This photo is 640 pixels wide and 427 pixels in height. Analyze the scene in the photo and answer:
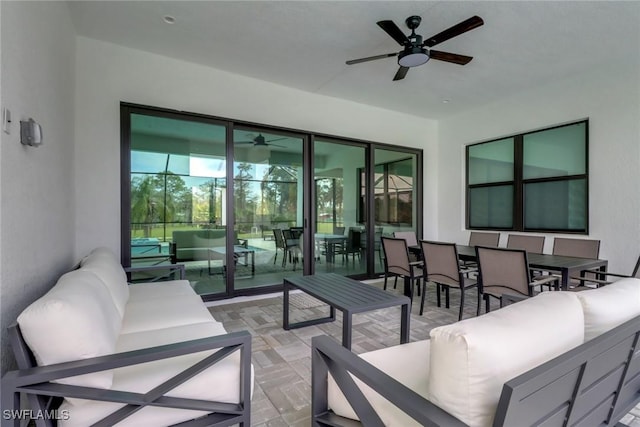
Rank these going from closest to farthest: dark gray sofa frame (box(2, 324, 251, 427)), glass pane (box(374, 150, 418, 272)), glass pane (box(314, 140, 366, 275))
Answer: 1. dark gray sofa frame (box(2, 324, 251, 427))
2. glass pane (box(314, 140, 366, 275))
3. glass pane (box(374, 150, 418, 272))

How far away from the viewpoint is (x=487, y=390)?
0.85m

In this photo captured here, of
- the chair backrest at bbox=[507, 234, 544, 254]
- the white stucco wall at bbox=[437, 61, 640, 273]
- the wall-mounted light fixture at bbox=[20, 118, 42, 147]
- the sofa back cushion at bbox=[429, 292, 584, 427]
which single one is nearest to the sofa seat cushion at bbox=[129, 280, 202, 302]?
the wall-mounted light fixture at bbox=[20, 118, 42, 147]

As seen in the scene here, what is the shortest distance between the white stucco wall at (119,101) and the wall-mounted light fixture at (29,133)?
1.80 meters

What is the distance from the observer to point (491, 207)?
17.7ft

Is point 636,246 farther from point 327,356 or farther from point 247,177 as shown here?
point 247,177

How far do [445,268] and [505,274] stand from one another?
2.08ft

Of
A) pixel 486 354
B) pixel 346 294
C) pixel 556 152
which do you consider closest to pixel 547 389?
pixel 486 354

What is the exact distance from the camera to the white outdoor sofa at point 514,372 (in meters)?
0.85

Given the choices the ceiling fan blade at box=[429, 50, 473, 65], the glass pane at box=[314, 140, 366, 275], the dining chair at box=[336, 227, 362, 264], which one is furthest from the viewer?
the dining chair at box=[336, 227, 362, 264]

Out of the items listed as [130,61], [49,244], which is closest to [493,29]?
[130,61]

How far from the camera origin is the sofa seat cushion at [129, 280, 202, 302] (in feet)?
8.42

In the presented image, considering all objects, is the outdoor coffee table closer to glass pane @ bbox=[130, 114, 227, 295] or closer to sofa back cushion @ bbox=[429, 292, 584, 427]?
sofa back cushion @ bbox=[429, 292, 584, 427]

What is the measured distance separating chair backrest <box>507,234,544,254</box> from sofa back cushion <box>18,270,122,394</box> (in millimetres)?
4655

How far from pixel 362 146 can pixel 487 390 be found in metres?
4.83
